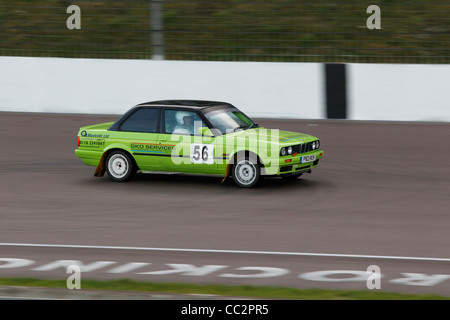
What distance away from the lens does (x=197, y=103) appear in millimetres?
12867

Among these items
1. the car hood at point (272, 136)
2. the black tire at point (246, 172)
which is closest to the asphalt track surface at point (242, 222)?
the black tire at point (246, 172)

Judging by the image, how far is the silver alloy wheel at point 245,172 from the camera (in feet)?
39.2

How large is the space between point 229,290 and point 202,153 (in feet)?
17.1

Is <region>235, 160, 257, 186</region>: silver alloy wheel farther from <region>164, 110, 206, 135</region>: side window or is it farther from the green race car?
<region>164, 110, 206, 135</region>: side window

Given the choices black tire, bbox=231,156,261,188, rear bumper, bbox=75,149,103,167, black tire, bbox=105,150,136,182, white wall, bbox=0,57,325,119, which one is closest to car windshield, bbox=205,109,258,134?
black tire, bbox=231,156,261,188

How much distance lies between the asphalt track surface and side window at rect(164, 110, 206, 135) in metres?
0.86

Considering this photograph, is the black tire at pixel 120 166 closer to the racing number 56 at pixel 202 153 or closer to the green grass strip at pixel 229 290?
the racing number 56 at pixel 202 153

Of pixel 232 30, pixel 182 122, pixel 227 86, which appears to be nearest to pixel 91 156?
pixel 182 122

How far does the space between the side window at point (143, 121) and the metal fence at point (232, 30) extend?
749 cm

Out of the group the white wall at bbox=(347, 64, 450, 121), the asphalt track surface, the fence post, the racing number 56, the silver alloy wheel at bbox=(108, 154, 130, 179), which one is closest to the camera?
the asphalt track surface

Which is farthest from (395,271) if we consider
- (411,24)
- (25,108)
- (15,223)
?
(25,108)

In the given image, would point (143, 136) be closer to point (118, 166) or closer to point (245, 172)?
point (118, 166)

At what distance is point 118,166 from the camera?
42.2 feet

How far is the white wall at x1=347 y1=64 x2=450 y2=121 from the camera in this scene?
1841 centimetres
